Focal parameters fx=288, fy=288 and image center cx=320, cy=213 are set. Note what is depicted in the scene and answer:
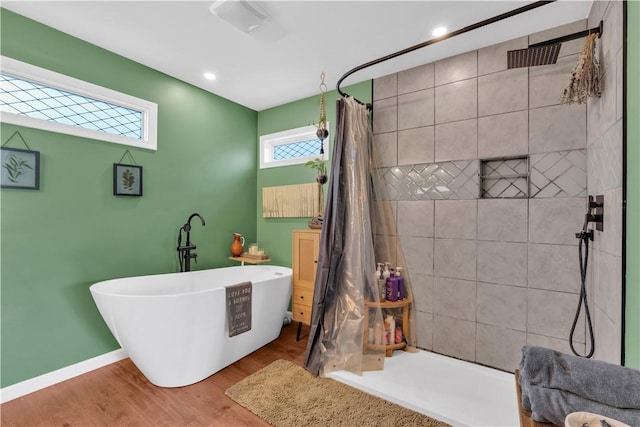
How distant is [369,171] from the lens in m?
2.56

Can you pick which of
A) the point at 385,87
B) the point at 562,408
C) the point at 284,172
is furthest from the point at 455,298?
the point at 284,172

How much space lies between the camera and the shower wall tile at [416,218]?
8.41 ft

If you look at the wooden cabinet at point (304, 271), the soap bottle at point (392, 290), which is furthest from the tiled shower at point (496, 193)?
the wooden cabinet at point (304, 271)

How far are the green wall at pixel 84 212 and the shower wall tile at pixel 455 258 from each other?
7.82 feet

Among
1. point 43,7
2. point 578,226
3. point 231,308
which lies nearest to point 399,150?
point 578,226

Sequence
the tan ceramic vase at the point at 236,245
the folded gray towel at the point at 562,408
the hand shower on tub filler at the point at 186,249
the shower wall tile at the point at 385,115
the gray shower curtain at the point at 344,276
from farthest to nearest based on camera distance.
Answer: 1. the tan ceramic vase at the point at 236,245
2. the hand shower on tub filler at the point at 186,249
3. the shower wall tile at the point at 385,115
4. the gray shower curtain at the point at 344,276
5. the folded gray towel at the point at 562,408

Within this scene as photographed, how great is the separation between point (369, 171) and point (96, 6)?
89.8 inches

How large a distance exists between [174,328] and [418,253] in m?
2.04

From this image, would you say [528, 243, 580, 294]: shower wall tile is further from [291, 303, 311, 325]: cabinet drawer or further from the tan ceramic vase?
the tan ceramic vase

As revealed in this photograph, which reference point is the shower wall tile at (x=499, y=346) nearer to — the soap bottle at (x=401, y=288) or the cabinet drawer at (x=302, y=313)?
the soap bottle at (x=401, y=288)

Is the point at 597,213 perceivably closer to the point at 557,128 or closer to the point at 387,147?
the point at 557,128

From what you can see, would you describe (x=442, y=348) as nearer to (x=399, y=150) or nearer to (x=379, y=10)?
(x=399, y=150)

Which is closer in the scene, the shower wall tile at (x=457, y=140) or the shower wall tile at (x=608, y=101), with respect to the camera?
the shower wall tile at (x=608, y=101)

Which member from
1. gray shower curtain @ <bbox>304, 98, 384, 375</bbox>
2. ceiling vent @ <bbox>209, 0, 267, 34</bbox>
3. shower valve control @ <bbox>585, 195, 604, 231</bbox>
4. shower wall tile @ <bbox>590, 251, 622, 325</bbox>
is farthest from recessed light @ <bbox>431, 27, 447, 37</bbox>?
shower wall tile @ <bbox>590, 251, 622, 325</bbox>
